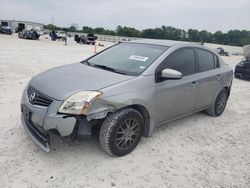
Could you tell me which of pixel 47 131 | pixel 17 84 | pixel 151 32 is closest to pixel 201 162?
pixel 47 131

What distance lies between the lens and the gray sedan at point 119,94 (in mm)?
3125

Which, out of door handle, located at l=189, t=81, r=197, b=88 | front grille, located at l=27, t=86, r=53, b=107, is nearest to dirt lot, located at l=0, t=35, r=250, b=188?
front grille, located at l=27, t=86, r=53, b=107

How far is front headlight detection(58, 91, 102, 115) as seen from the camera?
306 centimetres

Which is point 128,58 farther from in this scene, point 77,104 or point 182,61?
point 77,104

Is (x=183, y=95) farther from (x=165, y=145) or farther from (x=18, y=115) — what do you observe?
(x=18, y=115)

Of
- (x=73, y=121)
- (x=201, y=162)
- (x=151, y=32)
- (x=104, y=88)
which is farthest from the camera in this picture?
(x=151, y=32)

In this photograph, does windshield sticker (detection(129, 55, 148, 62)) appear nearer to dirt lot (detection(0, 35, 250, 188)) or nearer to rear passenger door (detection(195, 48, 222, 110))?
rear passenger door (detection(195, 48, 222, 110))

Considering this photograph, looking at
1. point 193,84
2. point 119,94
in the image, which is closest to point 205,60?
point 193,84

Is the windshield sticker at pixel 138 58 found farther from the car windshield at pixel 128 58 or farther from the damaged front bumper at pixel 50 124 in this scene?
the damaged front bumper at pixel 50 124

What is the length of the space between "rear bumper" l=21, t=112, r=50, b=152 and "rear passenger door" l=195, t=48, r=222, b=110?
2761 millimetres

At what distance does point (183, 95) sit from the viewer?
4.26 metres

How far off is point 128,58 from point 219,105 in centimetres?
245

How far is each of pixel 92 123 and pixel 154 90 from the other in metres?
1.04

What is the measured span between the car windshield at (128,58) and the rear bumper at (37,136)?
136cm
